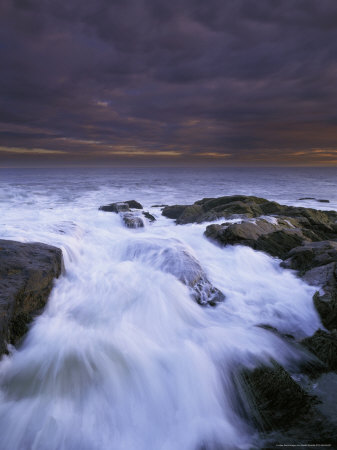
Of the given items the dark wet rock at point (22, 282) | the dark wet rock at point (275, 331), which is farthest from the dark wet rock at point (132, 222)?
the dark wet rock at point (275, 331)

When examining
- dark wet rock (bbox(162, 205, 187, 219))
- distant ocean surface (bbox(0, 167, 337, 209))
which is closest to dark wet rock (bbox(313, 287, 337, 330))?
dark wet rock (bbox(162, 205, 187, 219))

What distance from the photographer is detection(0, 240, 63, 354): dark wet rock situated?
3.73m

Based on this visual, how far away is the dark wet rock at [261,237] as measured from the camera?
320 inches

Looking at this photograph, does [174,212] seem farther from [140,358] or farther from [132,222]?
[140,358]

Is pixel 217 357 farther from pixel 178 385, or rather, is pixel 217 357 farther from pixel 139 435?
pixel 139 435

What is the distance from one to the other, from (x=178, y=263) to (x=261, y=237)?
368 cm

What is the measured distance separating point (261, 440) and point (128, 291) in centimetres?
345

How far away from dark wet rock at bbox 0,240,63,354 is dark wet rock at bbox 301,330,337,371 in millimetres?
4538

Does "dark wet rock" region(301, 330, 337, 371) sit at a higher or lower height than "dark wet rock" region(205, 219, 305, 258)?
lower

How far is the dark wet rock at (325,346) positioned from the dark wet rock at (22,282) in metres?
4.54

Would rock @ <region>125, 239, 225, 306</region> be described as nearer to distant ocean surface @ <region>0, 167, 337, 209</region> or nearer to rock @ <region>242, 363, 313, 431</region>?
rock @ <region>242, 363, 313, 431</region>

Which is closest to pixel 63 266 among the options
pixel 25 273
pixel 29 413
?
pixel 25 273

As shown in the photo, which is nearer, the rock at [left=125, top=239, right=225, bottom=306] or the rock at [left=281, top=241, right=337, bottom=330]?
the rock at [left=281, top=241, right=337, bottom=330]

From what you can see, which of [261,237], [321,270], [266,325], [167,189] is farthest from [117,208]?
[167,189]
